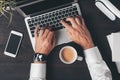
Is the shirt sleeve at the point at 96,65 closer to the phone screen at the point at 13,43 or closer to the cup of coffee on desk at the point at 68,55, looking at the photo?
the cup of coffee on desk at the point at 68,55

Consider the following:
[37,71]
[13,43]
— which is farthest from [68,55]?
[13,43]

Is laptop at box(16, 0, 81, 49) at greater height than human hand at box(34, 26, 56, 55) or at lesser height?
greater

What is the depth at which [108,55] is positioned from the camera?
53.2 inches

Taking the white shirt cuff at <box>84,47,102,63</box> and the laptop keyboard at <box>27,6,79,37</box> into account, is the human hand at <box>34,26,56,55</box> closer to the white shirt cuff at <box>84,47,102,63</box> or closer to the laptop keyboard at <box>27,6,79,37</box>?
the laptop keyboard at <box>27,6,79,37</box>

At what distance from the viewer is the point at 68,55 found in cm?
133

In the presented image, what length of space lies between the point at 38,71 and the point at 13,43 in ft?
0.61

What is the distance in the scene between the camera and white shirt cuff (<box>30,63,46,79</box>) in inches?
51.0

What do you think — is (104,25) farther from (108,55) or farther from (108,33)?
(108,55)

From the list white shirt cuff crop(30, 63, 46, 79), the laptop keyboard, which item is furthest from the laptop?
white shirt cuff crop(30, 63, 46, 79)

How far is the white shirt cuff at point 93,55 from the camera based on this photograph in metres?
1.29

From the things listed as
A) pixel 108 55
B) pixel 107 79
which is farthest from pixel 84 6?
pixel 107 79

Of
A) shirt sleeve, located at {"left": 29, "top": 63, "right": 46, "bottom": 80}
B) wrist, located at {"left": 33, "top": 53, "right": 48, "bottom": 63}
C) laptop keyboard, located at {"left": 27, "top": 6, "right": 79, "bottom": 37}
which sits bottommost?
shirt sleeve, located at {"left": 29, "top": 63, "right": 46, "bottom": 80}

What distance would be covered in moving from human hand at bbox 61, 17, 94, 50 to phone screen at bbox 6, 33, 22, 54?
23 centimetres

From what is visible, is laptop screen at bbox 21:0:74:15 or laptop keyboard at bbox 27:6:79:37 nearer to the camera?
laptop screen at bbox 21:0:74:15
